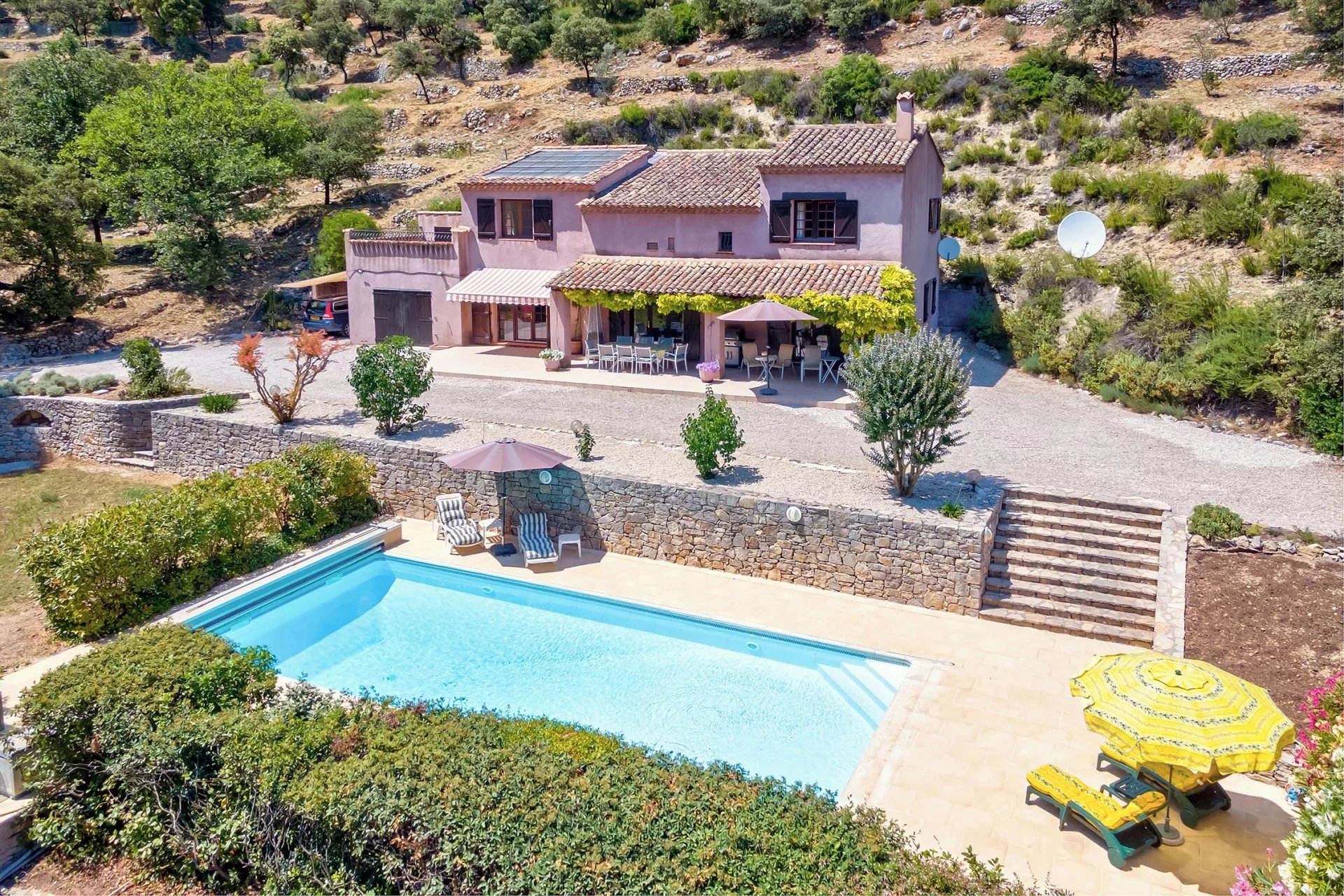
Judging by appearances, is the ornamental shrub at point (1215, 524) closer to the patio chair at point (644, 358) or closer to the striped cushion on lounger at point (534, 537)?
the striped cushion on lounger at point (534, 537)

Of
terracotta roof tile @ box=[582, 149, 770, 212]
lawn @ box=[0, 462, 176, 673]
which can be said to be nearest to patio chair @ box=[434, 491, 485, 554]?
lawn @ box=[0, 462, 176, 673]

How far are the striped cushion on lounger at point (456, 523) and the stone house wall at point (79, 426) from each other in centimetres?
1306

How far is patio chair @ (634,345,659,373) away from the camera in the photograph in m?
35.1

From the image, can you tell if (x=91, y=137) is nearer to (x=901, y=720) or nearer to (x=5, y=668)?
(x=5, y=668)

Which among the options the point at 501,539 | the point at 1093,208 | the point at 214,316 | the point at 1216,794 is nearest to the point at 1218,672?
the point at 1216,794

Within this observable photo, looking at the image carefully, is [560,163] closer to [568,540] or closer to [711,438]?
[711,438]

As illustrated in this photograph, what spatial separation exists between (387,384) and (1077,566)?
737 inches

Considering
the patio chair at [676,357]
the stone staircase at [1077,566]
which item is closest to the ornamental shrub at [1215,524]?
the stone staircase at [1077,566]

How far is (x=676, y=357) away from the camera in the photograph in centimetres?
3538

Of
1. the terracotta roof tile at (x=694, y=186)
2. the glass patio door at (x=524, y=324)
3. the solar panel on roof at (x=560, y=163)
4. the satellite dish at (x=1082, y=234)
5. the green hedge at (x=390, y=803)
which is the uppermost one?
the solar panel on roof at (x=560, y=163)

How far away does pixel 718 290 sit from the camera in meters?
33.4

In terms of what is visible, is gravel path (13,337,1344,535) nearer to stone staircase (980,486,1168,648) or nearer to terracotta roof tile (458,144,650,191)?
stone staircase (980,486,1168,648)

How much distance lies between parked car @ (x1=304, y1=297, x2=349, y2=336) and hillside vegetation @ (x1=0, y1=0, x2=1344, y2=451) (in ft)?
7.52

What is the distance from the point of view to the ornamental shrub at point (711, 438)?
21.6 m
